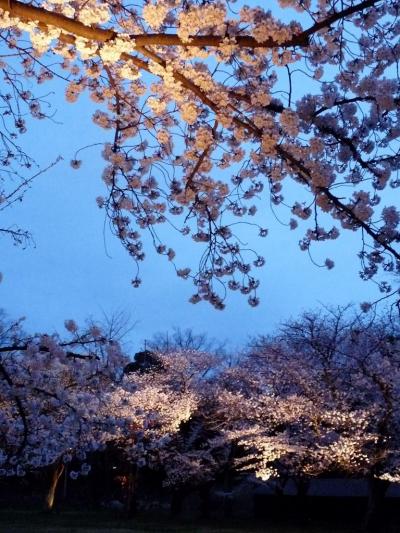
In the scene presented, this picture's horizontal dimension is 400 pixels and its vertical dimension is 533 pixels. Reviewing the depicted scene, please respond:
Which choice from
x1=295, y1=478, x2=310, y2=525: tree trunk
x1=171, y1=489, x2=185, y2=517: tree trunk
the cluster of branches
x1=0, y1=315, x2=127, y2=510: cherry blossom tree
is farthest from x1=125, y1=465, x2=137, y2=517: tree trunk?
x1=0, y1=315, x2=127, y2=510: cherry blossom tree

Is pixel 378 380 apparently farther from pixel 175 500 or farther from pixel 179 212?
pixel 175 500

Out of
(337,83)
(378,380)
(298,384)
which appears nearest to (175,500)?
(298,384)

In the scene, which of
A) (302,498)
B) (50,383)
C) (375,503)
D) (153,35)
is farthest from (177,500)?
(153,35)

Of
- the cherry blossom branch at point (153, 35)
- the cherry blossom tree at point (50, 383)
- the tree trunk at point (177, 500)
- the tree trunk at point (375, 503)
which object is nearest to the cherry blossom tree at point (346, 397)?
the tree trunk at point (375, 503)

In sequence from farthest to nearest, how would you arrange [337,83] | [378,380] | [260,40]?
[378,380] → [337,83] → [260,40]

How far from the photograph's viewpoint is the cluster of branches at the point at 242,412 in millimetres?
11203

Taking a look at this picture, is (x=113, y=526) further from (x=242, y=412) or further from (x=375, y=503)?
(x=375, y=503)

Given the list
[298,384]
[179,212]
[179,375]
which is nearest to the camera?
[179,212]

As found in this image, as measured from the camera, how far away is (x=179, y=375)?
2370cm

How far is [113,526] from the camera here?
60.5 ft

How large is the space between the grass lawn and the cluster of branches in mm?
1449

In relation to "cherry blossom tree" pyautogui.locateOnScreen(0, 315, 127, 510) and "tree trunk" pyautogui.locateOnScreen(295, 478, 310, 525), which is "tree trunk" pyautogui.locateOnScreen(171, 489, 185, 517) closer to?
"tree trunk" pyautogui.locateOnScreen(295, 478, 310, 525)

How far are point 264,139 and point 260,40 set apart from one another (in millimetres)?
583

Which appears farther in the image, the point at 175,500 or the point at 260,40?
the point at 175,500
